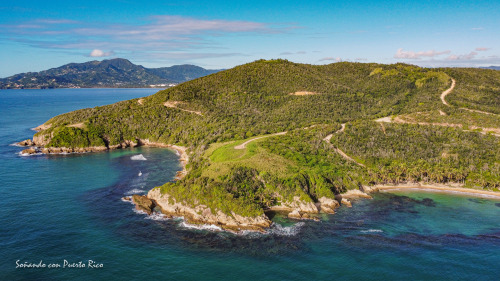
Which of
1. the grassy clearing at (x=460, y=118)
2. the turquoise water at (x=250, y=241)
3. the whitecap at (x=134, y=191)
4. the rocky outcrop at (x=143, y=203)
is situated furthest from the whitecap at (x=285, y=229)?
the grassy clearing at (x=460, y=118)

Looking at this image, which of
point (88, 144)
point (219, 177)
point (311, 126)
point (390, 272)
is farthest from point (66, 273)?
point (311, 126)

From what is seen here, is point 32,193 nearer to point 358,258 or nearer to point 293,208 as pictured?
point 293,208

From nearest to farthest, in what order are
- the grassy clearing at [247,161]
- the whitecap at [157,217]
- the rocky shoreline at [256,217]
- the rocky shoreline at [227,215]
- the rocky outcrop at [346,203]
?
the rocky shoreline at [227,215] < the rocky shoreline at [256,217] < the whitecap at [157,217] < the rocky outcrop at [346,203] < the grassy clearing at [247,161]

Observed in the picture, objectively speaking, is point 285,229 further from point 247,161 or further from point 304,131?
point 304,131

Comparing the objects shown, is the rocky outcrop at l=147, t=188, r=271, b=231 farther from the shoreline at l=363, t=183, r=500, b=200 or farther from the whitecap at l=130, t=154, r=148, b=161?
the whitecap at l=130, t=154, r=148, b=161

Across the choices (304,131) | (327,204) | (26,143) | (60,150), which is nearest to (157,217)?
(327,204)

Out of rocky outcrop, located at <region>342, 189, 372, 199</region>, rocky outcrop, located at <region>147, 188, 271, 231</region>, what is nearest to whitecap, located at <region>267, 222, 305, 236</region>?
rocky outcrop, located at <region>147, 188, 271, 231</region>

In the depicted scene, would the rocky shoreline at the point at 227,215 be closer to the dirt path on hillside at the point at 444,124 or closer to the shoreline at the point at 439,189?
the shoreline at the point at 439,189
